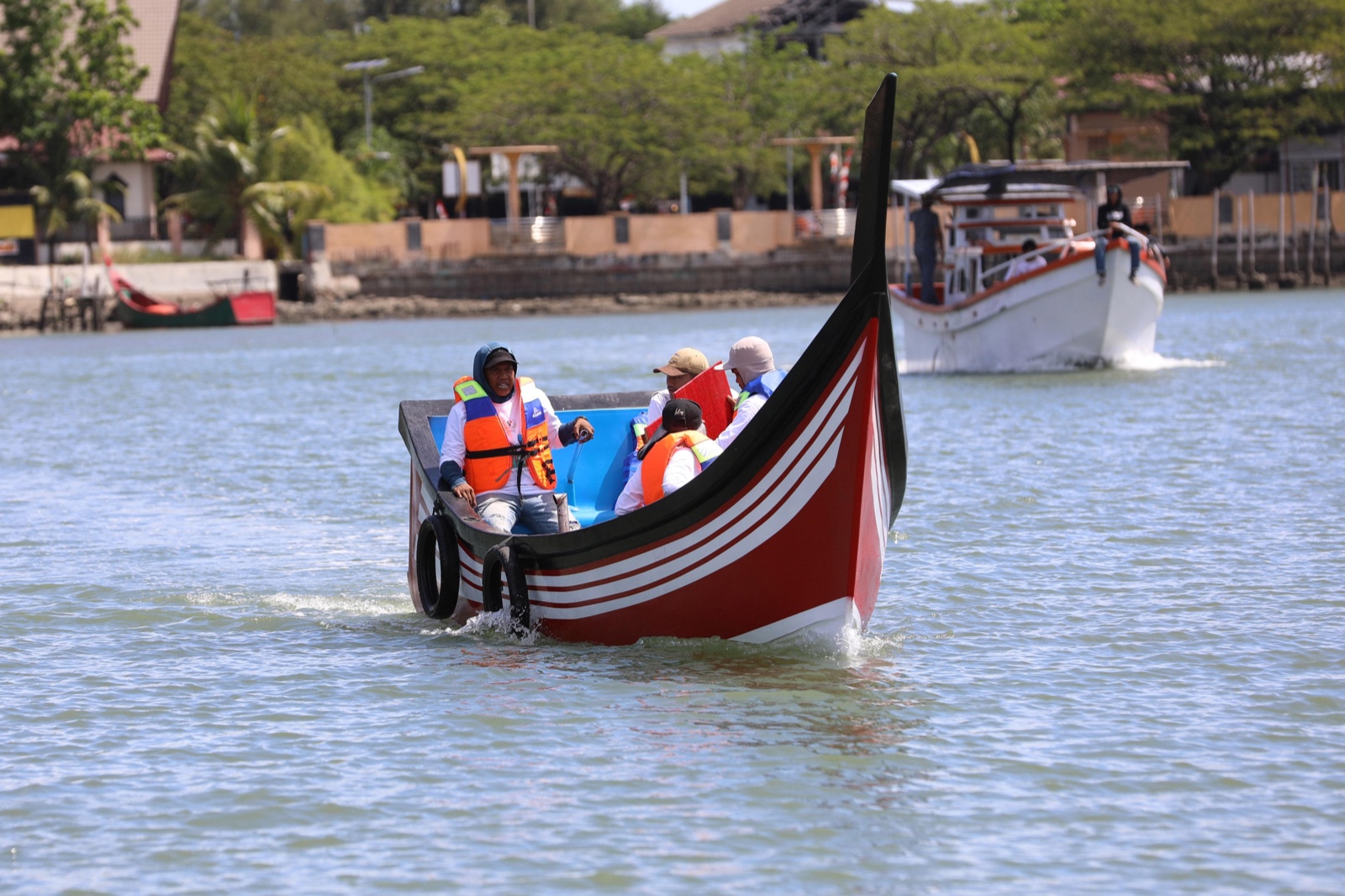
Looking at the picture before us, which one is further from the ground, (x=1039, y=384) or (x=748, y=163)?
(x=748, y=163)

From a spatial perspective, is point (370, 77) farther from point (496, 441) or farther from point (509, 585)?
point (509, 585)

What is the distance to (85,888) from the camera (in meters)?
5.95

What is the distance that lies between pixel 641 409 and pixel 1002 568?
8.49 ft

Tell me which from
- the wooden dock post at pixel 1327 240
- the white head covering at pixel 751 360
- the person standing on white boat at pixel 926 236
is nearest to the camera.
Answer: the white head covering at pixel 751 360

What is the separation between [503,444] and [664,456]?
123 cm

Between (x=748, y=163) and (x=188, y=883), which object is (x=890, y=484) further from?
(x=748, y=163)

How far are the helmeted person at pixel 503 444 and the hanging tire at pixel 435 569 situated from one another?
214 millimetres

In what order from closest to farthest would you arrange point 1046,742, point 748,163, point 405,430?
point 1046,742
point 405,430
point 748,163

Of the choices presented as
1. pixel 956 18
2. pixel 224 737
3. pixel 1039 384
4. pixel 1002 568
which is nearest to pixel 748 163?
pixel 956 18

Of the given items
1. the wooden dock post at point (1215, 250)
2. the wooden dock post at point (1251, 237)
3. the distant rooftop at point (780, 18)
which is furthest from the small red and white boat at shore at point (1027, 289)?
the distant rooftop at point (780, 18)

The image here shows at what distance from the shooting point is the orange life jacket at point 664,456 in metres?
8.20

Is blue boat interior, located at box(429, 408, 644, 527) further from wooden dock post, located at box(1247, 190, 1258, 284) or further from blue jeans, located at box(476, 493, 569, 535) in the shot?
wooden dock post, located at box(1247, 190, 1258, 284)

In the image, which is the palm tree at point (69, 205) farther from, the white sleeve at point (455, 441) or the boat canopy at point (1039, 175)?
the white sleeve at point (455, 441)

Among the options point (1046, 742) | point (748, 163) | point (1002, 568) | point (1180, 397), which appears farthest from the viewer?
point (748, 163)
